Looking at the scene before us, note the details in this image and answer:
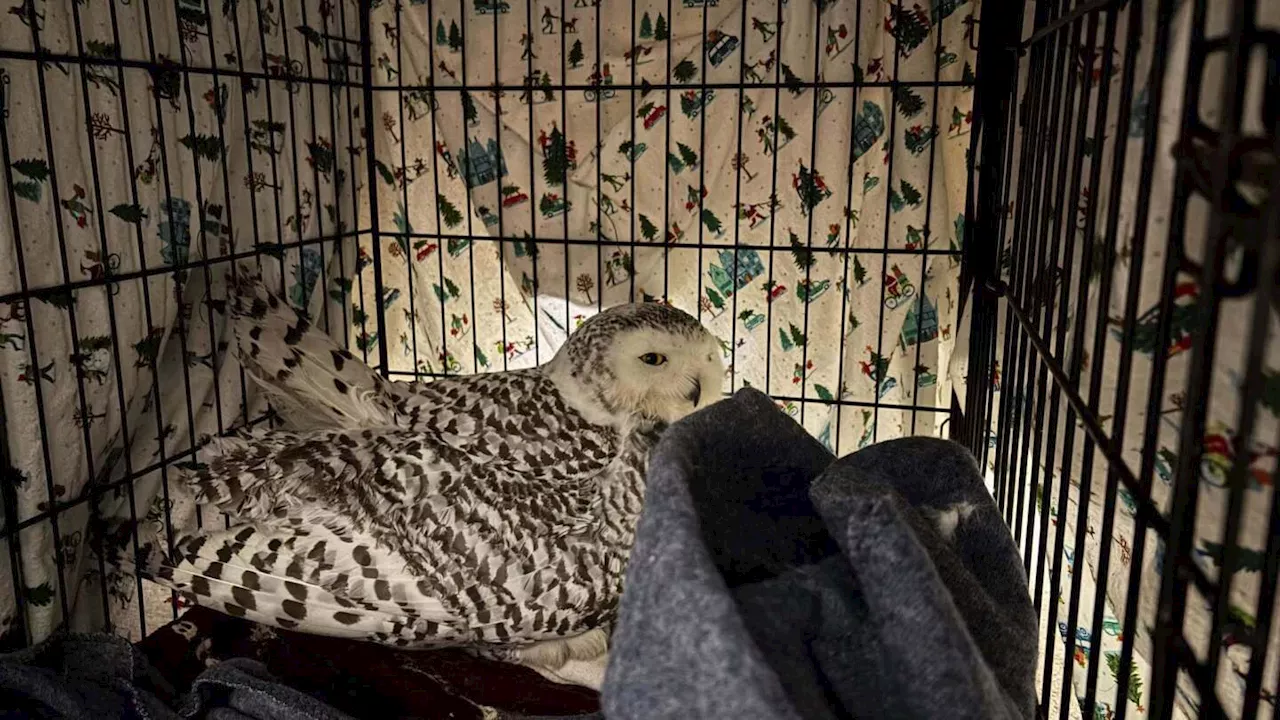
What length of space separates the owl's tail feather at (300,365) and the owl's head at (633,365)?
1.03 feet

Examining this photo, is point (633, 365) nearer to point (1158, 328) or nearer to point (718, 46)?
point (718, 46)

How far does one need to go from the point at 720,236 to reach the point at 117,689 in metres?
1.26

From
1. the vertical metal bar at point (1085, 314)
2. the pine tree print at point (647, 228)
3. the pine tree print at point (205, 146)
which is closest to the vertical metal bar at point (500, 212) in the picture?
the pine tree print at point (647, 228)

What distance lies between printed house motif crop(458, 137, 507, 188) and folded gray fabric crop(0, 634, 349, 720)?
3.46ft

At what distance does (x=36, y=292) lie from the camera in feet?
3.65

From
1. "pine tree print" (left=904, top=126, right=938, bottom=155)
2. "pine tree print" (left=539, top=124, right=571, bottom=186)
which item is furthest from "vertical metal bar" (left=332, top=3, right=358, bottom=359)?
"pine tree print" (left=904, top=126, right=938, bottom=155)

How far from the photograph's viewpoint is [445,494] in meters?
1.27

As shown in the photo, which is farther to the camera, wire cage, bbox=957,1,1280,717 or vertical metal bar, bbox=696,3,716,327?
vertical metal bar, bbox=696,3,716,327

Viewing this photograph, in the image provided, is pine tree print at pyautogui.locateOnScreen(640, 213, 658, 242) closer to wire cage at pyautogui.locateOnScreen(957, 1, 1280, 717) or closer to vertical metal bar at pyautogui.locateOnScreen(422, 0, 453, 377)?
vertical metal bar at pyautogui.locateOnScreen(422, 0, 453, 377)

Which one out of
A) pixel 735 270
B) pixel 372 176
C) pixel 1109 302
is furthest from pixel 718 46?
pixel 1109 302

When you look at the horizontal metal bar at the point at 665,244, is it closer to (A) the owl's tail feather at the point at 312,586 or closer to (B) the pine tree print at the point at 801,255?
(B) the pine tree print at the point at 801,255

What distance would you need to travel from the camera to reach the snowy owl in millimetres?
1215

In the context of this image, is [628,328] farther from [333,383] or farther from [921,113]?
[921,113]

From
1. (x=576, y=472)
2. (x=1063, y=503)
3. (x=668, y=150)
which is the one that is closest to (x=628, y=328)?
(x=576, y=472)
